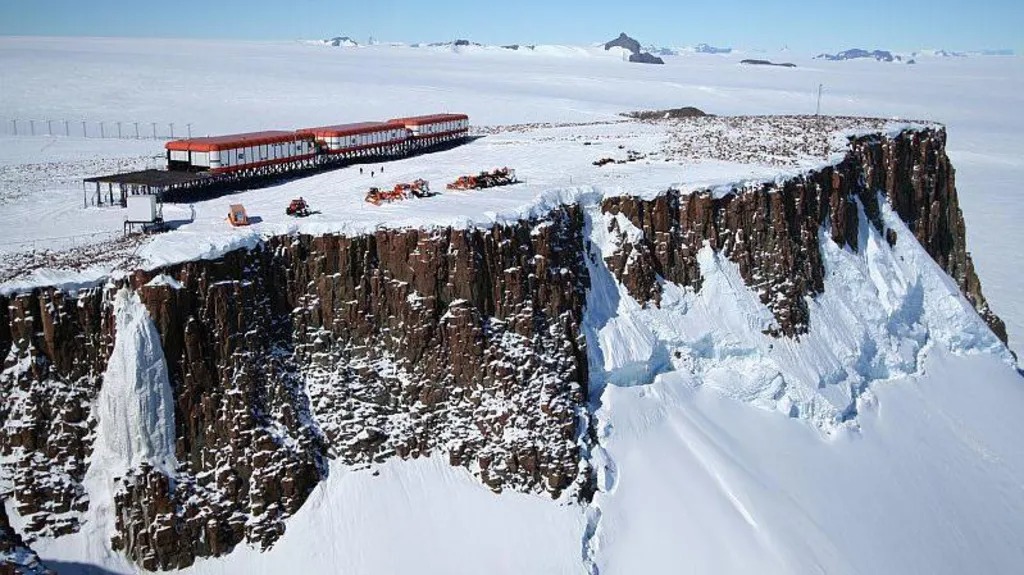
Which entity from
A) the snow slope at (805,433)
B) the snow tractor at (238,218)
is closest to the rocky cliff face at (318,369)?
the snow slope at (805,433)

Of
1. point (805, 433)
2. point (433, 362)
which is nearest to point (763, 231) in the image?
point (805, 433)

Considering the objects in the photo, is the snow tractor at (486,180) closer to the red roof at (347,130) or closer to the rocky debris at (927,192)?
the red roof at (347,130)

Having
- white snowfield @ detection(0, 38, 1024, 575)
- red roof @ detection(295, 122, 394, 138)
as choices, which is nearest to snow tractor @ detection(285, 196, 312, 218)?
white snowfield @ detection(0, 38, 1024, 575)

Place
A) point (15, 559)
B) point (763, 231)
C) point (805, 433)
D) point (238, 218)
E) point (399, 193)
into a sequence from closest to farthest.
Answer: point (15, 559) → point (238, 218) → point (805, 433) → point (399, 193) → point (763, 231)

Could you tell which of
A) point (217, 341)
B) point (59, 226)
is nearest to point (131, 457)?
point (217, 341)

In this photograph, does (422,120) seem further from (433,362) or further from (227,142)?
(433,362)

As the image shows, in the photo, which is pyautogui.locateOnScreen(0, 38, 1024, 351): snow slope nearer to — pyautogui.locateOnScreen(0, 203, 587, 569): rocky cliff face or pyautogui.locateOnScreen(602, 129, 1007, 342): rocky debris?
pyautogui.locateOnScreen(0, 203, 587, 569): rocky cliff face

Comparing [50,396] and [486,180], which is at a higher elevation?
[486,180]
